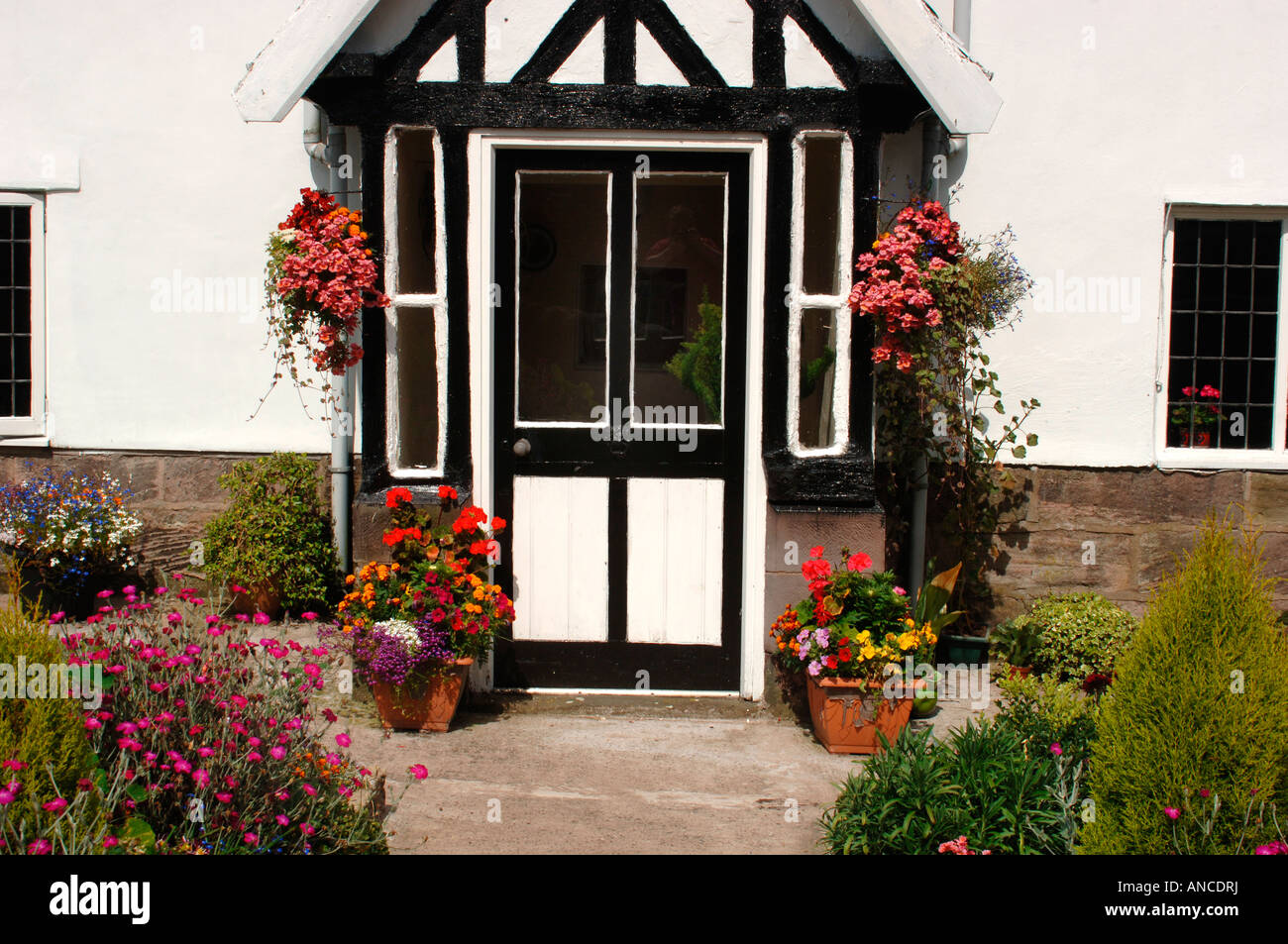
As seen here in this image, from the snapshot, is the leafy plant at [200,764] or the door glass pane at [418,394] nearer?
the leafy plant at [200,764]

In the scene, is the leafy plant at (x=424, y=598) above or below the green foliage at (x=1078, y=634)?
above

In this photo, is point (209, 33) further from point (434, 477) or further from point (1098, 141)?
point (1098, 141)

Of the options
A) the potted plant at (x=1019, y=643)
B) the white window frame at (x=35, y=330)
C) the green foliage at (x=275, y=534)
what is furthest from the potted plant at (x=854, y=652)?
the white window frame at (x=35, y=330)

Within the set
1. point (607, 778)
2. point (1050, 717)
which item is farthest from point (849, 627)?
point (607, 778)

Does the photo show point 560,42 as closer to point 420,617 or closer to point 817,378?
point 817,378

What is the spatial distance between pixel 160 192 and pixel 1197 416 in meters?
6.29

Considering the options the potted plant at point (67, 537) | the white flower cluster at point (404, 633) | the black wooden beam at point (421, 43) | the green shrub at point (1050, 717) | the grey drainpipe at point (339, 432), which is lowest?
the green shrub at point (1050, 717)

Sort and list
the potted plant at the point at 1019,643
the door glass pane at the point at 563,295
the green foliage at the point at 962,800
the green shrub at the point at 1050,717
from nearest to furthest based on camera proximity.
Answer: the green foliage at the point at 962,800
the green shrub at the point at 1050,717
the door glass pane at the point at 563,295
the potted plant at the point at 1019,643

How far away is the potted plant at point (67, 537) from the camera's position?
641 centimetres

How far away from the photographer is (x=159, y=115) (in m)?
6.66

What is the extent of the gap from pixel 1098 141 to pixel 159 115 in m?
5.48

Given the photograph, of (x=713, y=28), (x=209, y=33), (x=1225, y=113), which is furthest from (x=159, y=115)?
(x=1225, y=113)

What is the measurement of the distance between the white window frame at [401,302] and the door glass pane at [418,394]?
56 mm

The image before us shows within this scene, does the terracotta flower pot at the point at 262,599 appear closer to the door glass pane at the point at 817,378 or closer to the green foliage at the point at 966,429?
the door glass pane at the point at 817,378
